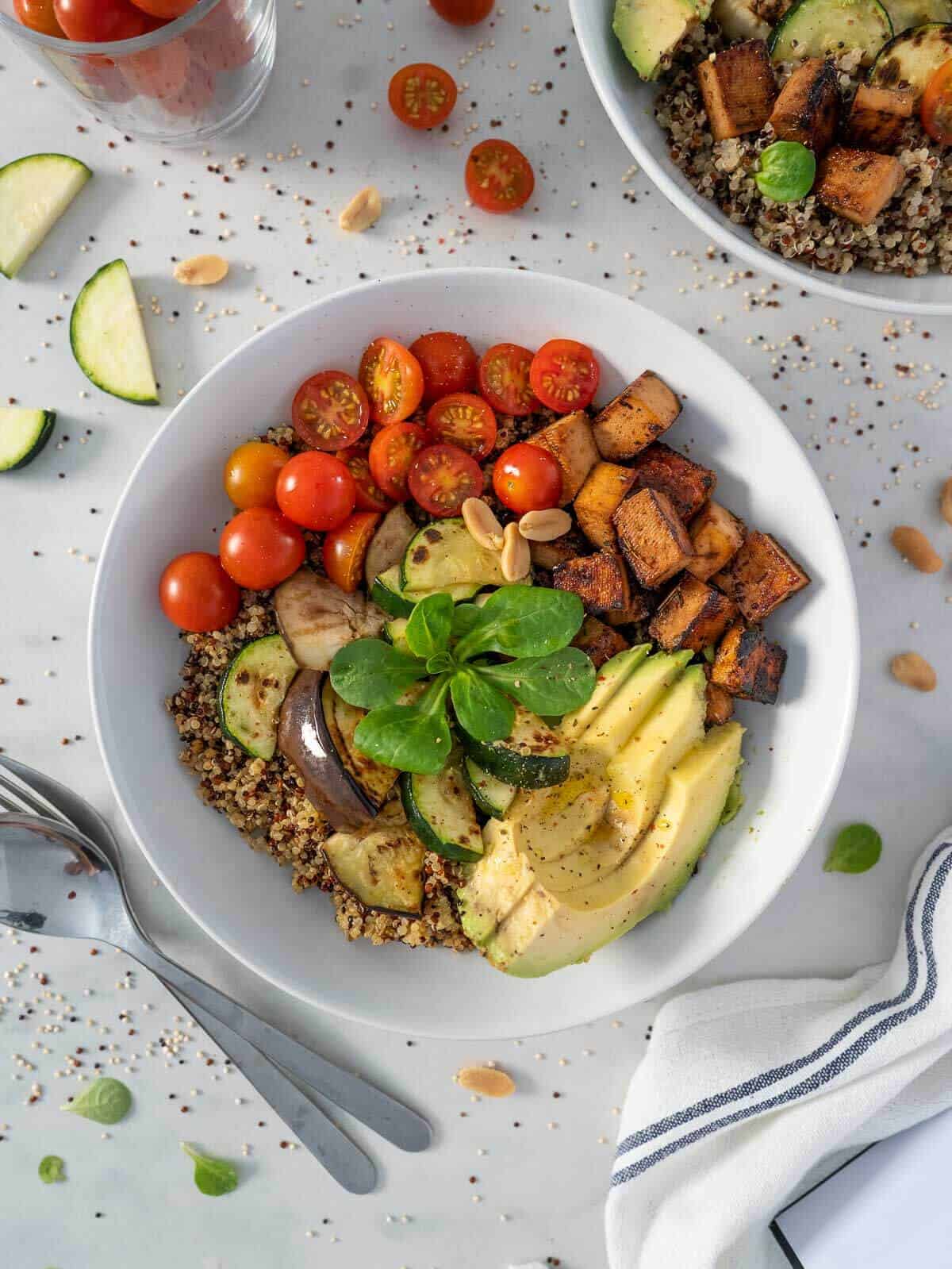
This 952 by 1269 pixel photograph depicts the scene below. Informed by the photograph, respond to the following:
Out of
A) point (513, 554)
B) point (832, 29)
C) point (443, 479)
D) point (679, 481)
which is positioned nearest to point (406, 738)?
point (513, 554)

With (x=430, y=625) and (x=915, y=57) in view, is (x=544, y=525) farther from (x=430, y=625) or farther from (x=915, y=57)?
(x=915, y=57)

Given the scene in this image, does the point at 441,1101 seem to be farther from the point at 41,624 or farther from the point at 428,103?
the point at 428,103

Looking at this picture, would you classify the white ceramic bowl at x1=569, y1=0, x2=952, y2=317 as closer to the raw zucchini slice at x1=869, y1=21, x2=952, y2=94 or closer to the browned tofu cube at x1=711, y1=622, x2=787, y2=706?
the raw zucchini slice at x1=869, y1=21, x2=952, y2=94

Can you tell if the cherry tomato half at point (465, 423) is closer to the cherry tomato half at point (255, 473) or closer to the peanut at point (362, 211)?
the cherry tomato half at point (255, 473)

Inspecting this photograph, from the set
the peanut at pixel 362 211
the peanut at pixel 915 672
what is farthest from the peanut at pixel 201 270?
the peanut at pixel 915 672

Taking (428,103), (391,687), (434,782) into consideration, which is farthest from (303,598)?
(428,103)

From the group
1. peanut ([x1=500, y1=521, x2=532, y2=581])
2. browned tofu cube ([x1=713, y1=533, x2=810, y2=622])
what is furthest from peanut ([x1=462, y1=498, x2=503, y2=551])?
browned tofu cube ([x1=713, y1=533, x2=810, y2=622])
